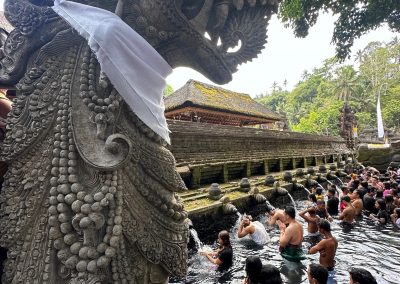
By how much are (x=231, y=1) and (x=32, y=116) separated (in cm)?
132

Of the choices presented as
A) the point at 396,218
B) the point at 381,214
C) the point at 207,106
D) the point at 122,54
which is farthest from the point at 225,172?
the point at 122,54

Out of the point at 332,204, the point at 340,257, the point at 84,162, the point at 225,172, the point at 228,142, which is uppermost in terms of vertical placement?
the point at 228,142

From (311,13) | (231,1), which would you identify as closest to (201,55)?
(231,1)

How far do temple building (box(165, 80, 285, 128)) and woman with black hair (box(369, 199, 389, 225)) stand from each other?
947 cm

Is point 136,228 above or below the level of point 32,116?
below

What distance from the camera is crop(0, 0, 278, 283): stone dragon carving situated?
1.20 metres

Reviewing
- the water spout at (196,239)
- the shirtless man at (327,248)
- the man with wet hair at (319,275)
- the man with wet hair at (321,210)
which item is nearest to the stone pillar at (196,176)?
the water spout at (196,239)

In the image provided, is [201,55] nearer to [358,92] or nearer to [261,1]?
[261,1]

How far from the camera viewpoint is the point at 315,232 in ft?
24.1

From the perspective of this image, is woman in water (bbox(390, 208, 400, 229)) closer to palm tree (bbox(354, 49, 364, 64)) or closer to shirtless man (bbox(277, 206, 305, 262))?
shirtless man (bbox(277, 206, 305, 262))

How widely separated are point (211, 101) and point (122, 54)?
1485 cm

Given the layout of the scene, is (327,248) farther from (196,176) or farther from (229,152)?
(229,152)

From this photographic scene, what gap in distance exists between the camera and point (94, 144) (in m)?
1.29

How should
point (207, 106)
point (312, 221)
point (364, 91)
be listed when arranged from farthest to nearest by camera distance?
point (364, 91), point (207, 106), point (312, 221)
